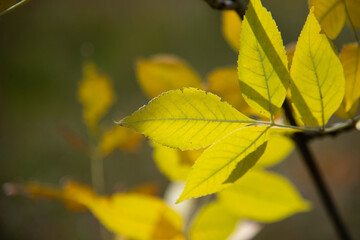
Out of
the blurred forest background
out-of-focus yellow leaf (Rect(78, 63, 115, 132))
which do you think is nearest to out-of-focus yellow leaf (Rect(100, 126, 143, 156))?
out-of-focus yellow leaf (Rect(78, 63, 115, 132))

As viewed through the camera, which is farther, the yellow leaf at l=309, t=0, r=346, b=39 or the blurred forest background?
the blurred forest background

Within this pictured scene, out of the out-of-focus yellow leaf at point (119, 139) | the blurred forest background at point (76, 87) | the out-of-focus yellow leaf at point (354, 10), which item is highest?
the out-of-focus yellow leaf at point (354, 10)

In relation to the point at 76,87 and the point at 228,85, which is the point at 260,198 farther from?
the point at 76,87

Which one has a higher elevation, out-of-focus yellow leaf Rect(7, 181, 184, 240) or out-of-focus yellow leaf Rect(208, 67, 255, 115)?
out-of-focus yellow leaf Rect(208, 67, 255, 115)

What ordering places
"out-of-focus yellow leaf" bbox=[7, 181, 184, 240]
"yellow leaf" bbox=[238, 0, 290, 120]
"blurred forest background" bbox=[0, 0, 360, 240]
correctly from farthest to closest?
"blurred forest background" bbox=[0, 0, 360, 240] → "out-of-focus yellow leaf" bbox=[7, 181, 184, 240] → "yellow leaf" bbox=[238, 0, 290, 120]

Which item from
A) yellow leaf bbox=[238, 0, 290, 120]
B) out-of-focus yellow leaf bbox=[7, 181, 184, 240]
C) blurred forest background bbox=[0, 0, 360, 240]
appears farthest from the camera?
blurred forest background bbox=[0, 0, 360, 240]

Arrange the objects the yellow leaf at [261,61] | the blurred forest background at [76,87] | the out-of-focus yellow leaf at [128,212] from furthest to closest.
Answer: the blurred forest background at [76,87]
the out-of-focus yellow leaf at [128,212]
the yellow leaf at [261,61]

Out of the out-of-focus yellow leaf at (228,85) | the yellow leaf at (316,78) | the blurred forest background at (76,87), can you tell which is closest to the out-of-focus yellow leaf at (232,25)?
the out-of-focus yellow leaf at (228,85)

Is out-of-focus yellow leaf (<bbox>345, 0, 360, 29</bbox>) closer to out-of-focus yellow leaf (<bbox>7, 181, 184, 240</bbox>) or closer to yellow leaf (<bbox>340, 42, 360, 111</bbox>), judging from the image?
yellow leaf (<bbox>340, 42, 360, 111</bbox>)

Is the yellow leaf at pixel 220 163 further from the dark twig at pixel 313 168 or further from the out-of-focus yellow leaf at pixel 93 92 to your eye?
the out-of-focus yellow leaf at pixel 93 92
